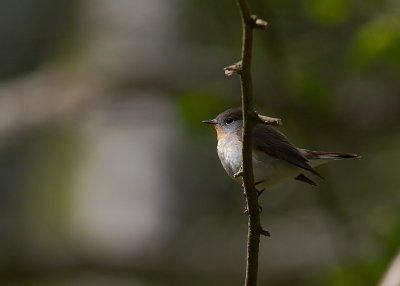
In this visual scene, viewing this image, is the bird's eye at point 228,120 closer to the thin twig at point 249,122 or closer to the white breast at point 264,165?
the white breast at point 264,165

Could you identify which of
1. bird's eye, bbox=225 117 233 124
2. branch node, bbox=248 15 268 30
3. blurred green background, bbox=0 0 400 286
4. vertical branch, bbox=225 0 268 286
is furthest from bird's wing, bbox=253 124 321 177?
blurred green background, bbox=0 0 400 286

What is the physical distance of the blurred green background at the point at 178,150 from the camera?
21.1 feet

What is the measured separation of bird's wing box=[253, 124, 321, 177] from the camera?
3.76 metres

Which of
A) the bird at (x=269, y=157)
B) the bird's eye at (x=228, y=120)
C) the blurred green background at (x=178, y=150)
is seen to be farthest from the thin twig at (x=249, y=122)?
the blurred green background at (x=178, y=150)

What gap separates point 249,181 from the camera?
8.12 ft

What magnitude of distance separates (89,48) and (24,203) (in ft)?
7.29

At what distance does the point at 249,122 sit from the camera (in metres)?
2.29

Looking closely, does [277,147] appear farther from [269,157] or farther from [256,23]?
[256,23]

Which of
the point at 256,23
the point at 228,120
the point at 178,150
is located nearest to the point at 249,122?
the point at 256,23

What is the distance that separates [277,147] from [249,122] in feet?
5.12

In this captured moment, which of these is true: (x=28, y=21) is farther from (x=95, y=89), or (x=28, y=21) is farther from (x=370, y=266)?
(x=370, y=266)

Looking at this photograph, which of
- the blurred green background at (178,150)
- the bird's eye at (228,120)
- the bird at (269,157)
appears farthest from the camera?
the blurred green background at (178,150)

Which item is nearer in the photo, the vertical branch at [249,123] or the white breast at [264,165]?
the vertical branch at [249,123]

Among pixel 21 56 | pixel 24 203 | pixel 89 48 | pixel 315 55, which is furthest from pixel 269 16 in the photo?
pixel 21 56
